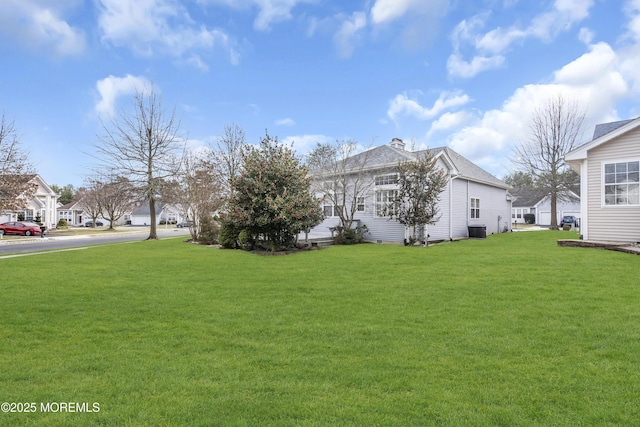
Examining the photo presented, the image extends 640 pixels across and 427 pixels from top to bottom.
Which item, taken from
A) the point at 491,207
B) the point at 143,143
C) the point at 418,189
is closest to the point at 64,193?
the point at 143,143

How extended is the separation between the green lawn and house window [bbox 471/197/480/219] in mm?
13847

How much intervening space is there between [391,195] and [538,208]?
41447 millimetres

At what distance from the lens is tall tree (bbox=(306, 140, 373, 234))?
17.7 metres

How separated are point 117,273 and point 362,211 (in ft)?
40.9

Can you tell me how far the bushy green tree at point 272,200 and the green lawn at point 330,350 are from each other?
6088mm

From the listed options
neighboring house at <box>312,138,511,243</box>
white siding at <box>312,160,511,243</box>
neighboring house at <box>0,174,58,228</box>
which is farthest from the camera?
neighboring house at <box>0,174,58,228</box>

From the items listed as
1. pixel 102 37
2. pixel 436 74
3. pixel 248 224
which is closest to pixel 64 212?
pixel 102 37

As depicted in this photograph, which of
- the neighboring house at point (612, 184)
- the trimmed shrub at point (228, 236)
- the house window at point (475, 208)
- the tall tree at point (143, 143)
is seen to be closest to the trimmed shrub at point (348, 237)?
the trimmed shrub at point (228, 236)

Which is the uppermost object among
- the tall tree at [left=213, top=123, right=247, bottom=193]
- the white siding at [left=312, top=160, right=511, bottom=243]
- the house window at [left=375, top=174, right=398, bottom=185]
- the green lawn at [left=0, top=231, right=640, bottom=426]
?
the tall tree at [left=213, top=123, right=247, bottom=193]

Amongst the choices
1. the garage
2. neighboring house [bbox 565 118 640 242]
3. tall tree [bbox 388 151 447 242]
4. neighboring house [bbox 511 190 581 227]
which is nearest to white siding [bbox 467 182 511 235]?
tall tree [bbox 388 151 447 242]

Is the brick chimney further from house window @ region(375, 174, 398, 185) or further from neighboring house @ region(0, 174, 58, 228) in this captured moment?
neighboring house @ region(0, 174, 58, 228)

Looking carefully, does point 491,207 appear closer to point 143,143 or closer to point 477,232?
point 477,232

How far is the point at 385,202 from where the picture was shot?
17562mm

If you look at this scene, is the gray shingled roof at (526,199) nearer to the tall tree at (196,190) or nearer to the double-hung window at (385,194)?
the double-hung window at (385,194)
